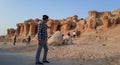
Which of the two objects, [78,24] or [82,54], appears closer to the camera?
→ [82,54]

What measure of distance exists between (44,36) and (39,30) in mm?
254

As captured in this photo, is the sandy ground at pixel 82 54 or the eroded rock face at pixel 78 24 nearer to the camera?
the sandy ground at pixel 82 54

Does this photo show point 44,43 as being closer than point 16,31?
Yes

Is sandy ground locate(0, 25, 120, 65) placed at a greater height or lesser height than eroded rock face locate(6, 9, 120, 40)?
lesser

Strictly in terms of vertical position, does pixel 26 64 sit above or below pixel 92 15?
below

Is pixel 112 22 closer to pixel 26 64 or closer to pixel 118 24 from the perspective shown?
pixel 118 24

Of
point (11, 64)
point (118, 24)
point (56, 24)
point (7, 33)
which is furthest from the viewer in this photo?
point (7, 33)

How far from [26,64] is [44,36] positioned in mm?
1066

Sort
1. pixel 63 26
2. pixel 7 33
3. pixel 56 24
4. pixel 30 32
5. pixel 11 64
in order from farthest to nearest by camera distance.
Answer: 1. pixel 7 33
2. pixel 30 32
3. pixel 56 24
4. pixel 63 26
5. pixel 11 64

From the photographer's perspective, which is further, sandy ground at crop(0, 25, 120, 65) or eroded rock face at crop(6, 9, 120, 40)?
eroded rock face at crop(6, 9, 120, 40)

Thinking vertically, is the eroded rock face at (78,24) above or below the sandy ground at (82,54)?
above

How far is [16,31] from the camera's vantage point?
107m

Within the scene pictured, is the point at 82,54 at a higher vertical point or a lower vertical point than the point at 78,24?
lower

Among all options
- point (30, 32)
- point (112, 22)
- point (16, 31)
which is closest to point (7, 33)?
point (16, 31)
